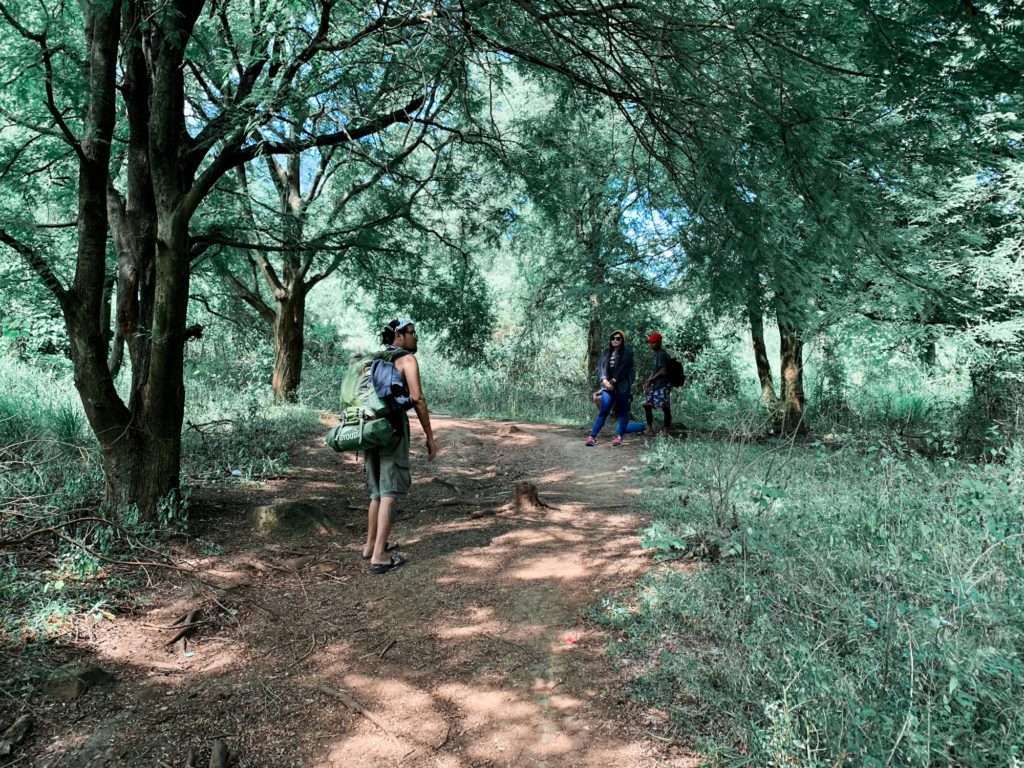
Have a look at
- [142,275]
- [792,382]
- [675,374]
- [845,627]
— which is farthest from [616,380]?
[845,627]

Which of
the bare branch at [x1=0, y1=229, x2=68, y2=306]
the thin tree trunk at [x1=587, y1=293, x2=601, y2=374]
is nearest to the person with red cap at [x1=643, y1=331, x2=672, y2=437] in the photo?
the thin tree trunk at [x1=587, y1=293, x2=601, y2=374]

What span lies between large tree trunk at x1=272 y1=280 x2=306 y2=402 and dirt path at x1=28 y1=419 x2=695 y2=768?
7.10 meters

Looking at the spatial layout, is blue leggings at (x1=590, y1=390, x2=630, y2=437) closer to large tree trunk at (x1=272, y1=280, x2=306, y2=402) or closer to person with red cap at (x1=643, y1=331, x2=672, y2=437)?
person with red cap at (x1=643, y1=331, x2=672, y2=437)

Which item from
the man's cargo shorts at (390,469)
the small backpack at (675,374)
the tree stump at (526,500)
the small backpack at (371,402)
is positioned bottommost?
the tree stump at (526,500)

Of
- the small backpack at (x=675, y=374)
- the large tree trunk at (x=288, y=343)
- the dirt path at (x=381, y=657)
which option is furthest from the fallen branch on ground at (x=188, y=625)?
the large tree trunk at (x=288, y=343)

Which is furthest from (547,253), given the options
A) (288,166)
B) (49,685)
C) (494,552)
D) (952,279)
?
(49,685)

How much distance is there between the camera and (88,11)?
5.01 meters

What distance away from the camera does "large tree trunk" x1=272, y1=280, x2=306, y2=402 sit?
1345 centimetres

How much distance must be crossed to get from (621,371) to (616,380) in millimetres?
190

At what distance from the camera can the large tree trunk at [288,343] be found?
13.5 m

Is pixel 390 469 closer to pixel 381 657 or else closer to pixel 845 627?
pixel 381 657

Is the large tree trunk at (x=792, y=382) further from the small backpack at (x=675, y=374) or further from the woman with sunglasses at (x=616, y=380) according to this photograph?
the woman with sunglasses at (x=616, y=380)

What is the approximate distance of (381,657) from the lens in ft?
12.3

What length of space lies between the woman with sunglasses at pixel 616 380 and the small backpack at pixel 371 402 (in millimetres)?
6127
